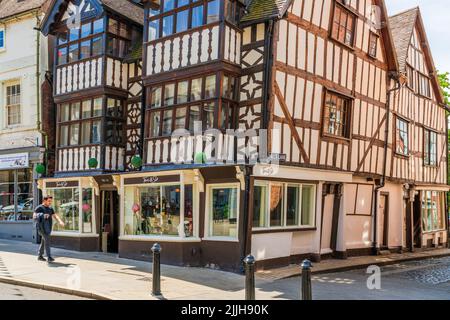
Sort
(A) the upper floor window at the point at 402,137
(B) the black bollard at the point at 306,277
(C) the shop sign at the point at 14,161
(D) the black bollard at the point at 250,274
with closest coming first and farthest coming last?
(B) the black bollard at the point at 306,277
(D) the black bollard at the point at 250,274
(C) the shop sign at the point at 14,161
(A) the upper floor window at the point at 402,137

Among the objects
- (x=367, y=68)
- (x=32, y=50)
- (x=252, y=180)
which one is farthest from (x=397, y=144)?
(x=32, y=50)

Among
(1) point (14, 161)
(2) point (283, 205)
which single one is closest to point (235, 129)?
(2) point (283, 205)

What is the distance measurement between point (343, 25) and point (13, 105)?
489 inches

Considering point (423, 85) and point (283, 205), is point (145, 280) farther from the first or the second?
point (423, 85)

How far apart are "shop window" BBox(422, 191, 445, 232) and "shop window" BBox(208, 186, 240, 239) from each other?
1193cm

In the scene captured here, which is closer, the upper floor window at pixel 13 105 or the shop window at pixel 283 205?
the shop window at pixel 283 205

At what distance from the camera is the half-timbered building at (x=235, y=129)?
46.3 feet

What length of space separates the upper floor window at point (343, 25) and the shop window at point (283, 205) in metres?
4.76

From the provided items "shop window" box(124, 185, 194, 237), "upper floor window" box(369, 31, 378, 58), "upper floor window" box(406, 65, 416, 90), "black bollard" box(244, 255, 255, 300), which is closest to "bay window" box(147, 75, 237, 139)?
"shop window" box(124, 185, 194, 237)

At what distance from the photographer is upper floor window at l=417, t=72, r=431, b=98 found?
22.7 metres

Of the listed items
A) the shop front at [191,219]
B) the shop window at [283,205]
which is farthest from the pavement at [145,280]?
the shop window at [283,205]

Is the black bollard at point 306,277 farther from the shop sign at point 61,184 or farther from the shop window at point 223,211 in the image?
the shop sign at point 61,184

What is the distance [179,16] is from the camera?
15.2 m

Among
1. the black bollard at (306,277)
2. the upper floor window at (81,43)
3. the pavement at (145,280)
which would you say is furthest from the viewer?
the upper floor window at (81,43)
